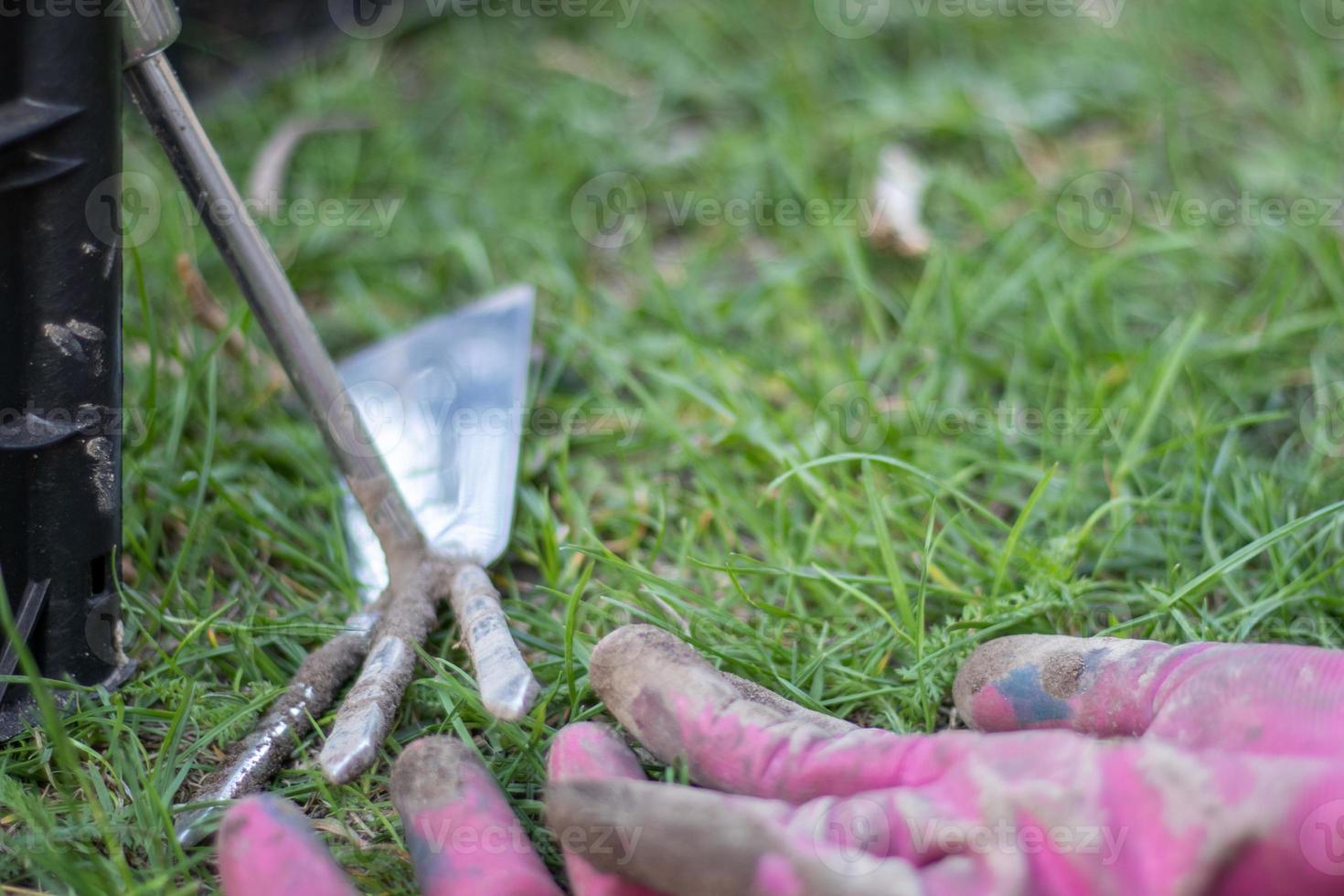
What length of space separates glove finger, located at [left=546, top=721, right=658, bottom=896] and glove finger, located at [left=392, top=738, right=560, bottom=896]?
30 millimetres

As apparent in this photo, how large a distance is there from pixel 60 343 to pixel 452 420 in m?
0.61

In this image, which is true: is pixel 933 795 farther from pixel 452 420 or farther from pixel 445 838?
pixel 452 420

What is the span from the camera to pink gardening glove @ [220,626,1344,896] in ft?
2.81

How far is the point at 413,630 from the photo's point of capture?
51.4 inches

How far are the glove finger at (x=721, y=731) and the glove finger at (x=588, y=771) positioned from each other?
36 mm

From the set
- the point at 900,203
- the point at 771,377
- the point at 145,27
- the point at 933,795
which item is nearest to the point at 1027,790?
the point at 933,795

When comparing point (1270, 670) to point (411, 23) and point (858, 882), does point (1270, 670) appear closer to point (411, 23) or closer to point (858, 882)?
point (858, 882)

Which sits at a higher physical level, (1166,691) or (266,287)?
(266,287)

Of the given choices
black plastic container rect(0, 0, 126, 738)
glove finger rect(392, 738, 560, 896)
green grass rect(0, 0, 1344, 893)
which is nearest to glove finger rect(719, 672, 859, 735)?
green grass rect(0, 0, 1344, 893)

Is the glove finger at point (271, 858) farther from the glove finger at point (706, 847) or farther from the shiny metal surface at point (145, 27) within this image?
the shiny metal surface at point (145, 27)

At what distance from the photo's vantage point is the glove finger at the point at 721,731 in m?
1.02

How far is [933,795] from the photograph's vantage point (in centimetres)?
96

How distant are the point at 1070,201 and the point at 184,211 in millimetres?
1675

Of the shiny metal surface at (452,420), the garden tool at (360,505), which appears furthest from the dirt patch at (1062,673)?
the shiny metal surface at (452,420)
